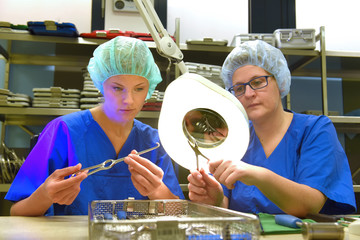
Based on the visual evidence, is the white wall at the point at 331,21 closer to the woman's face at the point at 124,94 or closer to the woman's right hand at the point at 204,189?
the woman's face at the point at 124,94

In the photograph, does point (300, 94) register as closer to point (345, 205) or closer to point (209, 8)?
point (209, 8)

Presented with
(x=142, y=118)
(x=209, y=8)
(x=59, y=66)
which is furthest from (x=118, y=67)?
(x=209, y=8)

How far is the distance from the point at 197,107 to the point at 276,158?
62 cm

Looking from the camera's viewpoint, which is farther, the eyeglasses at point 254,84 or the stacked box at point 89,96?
the stacked box at point 89,96

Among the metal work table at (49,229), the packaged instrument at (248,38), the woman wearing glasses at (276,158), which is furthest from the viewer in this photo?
the packaged instrument at (248,38)

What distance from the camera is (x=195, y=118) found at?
881mm

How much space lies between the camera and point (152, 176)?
42.9 inches

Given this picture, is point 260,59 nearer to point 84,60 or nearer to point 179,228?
point 179,228

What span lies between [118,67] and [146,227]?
911mm

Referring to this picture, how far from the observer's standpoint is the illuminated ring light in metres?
0.81

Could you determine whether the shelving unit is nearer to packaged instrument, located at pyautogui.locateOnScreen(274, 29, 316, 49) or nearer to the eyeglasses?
packaged instrument, located at pyautogui.locateOnScreen(274, 29, 316, 49)

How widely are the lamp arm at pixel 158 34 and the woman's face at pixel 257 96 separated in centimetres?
52

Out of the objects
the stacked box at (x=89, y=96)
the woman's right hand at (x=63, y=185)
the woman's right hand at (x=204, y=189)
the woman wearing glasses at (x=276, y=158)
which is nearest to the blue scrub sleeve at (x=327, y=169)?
the woman wearing glasses at (x=276, y=158)

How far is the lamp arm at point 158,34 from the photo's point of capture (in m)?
0.86
